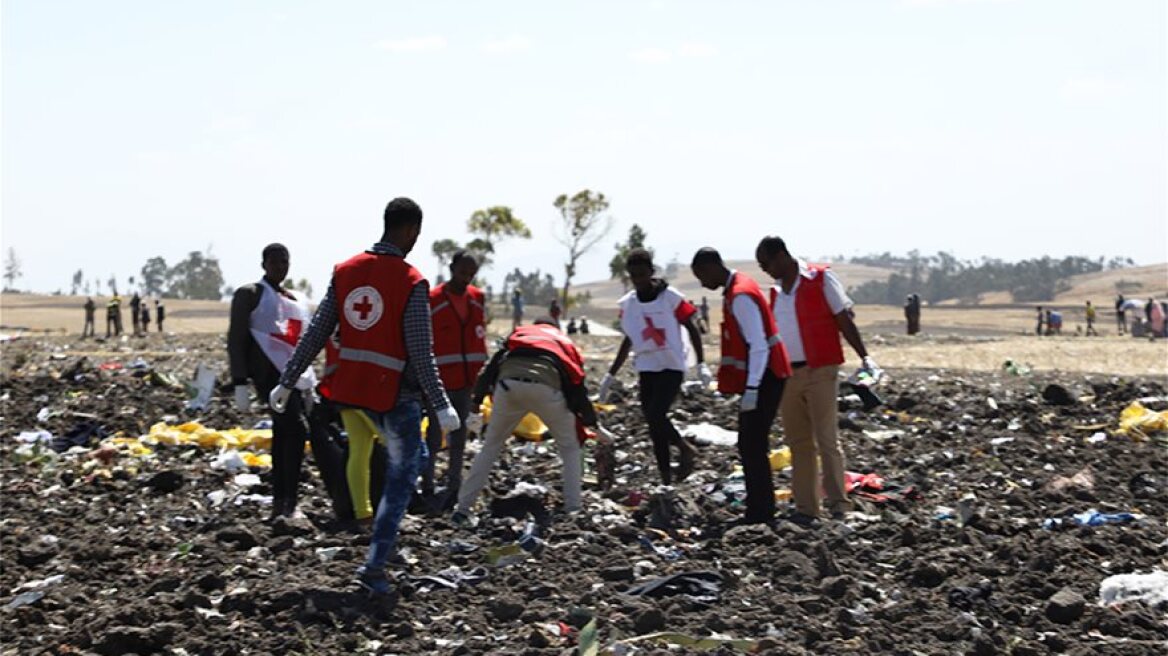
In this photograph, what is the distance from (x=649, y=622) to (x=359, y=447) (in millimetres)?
1710

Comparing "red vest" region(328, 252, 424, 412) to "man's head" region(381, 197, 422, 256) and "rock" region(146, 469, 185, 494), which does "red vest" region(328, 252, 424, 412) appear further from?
"rock" region(146, 469, 185, 494)

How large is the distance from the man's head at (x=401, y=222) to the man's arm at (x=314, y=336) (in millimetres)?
352

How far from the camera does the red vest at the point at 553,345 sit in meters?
7.41

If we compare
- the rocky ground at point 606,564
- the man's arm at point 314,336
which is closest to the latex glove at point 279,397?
the man's arm at point 314,336

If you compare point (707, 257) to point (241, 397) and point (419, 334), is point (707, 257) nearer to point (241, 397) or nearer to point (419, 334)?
point (419, 334)

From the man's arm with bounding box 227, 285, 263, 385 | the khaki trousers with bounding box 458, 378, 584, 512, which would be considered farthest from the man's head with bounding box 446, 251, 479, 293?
the man's arm with bounding box 227, 285, 263, 385

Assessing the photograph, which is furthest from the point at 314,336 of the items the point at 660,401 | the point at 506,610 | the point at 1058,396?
the point at 1058,396

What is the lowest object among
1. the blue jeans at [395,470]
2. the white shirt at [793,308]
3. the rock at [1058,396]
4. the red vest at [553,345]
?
the rock at [1058,396]

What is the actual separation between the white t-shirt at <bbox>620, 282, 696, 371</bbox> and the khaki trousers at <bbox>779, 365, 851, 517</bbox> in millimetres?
748

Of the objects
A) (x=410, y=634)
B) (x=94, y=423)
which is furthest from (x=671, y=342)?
(x=94, y=423)

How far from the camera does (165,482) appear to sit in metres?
8.87

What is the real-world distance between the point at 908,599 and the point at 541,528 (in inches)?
84.9

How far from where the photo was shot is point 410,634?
213 inches

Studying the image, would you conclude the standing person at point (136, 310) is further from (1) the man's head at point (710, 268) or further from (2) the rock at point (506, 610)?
(2) the rock at point (506, 610)
